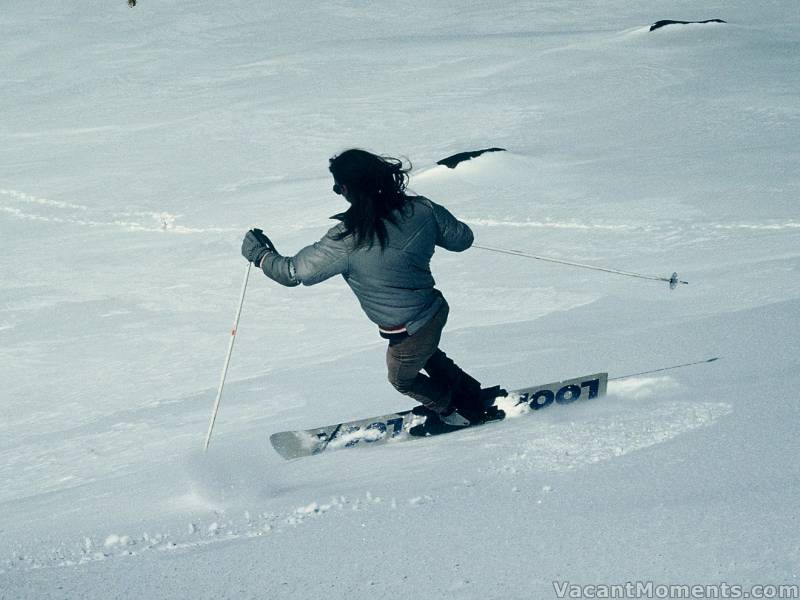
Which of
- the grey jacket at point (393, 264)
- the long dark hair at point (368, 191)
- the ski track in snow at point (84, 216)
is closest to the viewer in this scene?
the long dark hair at point (368, 191)

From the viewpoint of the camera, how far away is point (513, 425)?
402 cm

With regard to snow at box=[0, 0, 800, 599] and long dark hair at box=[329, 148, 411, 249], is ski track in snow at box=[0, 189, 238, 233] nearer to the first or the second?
snow at box=[0, 0, 800, 599]

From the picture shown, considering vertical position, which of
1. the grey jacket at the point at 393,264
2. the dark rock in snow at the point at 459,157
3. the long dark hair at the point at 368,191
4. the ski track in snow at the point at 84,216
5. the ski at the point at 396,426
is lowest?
the ski track in snow at the point at 84,216

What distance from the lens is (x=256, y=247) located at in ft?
12.6

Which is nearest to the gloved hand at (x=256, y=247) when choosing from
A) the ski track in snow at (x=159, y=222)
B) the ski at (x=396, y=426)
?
the ski at (x=396, y=426)

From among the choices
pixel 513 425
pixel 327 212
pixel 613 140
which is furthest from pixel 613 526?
pixel 613 140

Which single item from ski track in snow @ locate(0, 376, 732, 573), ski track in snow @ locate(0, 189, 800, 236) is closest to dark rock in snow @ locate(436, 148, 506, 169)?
ski track in snow @ locate(0, 189, 800, 236)

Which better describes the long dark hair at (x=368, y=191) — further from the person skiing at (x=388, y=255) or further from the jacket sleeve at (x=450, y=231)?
the jacket sleeve at (x=450, y=231)

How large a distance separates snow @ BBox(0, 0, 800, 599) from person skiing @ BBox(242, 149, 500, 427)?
18.9 inches

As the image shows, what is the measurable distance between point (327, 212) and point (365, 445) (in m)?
5.48

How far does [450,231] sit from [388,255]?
0.31m

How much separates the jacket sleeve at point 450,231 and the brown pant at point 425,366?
293 mm

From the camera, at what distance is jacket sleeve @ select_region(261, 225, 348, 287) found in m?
3.59

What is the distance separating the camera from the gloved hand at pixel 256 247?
3.81 meters
